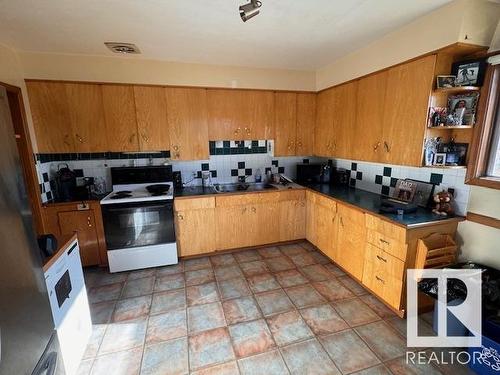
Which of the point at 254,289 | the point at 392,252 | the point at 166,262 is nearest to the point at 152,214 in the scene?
the point at 166,262

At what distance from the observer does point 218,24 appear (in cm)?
195

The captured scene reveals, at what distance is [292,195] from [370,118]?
133 cm

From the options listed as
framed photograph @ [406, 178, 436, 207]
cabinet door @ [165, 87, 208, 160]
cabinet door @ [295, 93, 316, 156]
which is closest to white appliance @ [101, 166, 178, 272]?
cabinet door @ [165, 87, 208, 160]

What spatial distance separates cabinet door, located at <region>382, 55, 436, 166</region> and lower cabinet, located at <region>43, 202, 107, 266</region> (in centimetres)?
314

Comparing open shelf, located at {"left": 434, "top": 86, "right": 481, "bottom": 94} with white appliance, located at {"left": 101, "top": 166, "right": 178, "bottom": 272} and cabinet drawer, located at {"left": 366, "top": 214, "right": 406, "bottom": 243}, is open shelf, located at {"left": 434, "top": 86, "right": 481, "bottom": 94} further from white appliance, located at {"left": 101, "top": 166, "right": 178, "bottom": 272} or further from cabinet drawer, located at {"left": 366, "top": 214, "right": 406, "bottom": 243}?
white appliance, located at {"left": 101, "top": 166, "right": 178, "bottom": 272}

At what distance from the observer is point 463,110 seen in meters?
1.88

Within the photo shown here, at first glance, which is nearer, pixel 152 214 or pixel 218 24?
pixel 218 24

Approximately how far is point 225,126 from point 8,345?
278 cm

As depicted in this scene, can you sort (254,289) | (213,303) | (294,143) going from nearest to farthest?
(213,303)
(254,289)
(294,143)

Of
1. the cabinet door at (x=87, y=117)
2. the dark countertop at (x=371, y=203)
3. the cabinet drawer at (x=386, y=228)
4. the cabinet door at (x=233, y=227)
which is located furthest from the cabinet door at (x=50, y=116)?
the cabinet drawer at (x=386, y=228)

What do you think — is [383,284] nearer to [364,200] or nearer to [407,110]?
→ [364,200]

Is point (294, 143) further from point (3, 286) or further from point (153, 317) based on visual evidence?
point (3, 286)

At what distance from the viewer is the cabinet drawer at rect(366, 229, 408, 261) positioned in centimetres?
195

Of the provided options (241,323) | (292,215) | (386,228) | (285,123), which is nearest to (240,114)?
(285,123)
